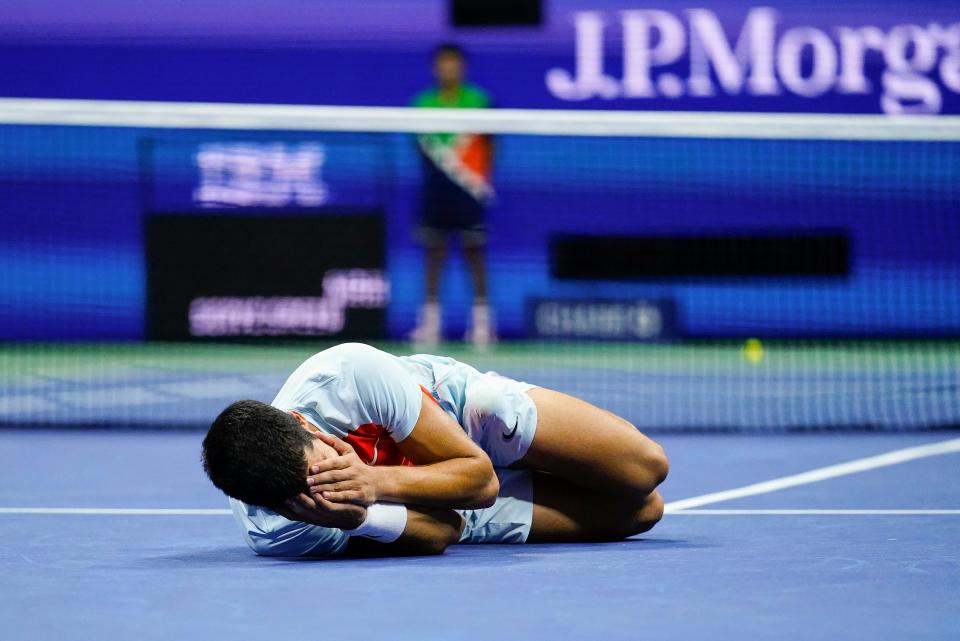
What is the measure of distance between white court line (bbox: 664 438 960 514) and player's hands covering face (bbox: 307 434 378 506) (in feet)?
5.81

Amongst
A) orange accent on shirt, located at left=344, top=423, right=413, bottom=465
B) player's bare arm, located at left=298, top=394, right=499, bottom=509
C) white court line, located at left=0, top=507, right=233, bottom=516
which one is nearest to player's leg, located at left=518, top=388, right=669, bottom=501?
player's bare arm, located at left=298, top=394, right=499, bottom=509

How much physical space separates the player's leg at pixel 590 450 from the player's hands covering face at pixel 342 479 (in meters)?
0.68

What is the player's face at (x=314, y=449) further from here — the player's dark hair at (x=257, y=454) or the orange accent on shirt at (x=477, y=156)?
the orange accent on shirt at (x=477, y=156)

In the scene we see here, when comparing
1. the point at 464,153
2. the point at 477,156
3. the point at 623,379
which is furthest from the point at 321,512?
the point at 464,153

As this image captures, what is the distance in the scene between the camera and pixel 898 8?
13.9 metres

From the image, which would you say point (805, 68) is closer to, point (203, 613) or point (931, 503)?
point (931, 503)

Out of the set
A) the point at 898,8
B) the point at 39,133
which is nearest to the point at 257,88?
the point at 39,133

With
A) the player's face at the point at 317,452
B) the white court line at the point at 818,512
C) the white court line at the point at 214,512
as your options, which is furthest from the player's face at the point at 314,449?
the white court line at the point at 818,512

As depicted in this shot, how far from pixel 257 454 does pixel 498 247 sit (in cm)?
1000

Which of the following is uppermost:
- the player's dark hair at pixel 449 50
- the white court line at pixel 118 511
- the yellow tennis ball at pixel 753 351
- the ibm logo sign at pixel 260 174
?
the player's dark hair at pixel 449 50

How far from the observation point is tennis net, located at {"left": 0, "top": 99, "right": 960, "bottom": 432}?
12.4 meters

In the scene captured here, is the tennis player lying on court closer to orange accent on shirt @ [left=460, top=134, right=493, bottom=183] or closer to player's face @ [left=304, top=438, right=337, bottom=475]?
player's face @ [left=304, top=438, right=337, bottom=475]

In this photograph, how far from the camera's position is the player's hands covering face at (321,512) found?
12.8 ft

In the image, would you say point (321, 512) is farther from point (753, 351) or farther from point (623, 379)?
point (753, 351)
